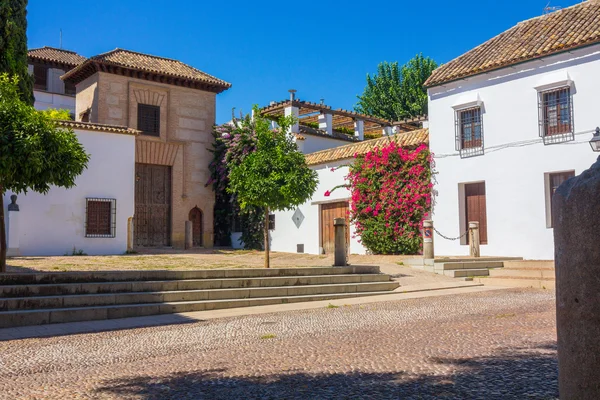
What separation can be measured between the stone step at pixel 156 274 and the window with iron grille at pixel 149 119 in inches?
581

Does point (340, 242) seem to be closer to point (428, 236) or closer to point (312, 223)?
point (428, 236)

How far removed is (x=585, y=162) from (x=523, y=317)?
353 inches

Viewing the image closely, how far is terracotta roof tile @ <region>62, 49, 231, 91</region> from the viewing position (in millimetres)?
23820

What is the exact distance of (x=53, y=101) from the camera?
3094 centimetres

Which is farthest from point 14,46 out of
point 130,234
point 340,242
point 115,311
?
point 340,242

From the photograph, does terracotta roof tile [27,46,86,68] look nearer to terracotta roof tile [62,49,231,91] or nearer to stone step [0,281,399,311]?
terracotta roof tile [62,49,231,91]

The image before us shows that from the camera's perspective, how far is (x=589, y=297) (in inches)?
80.0

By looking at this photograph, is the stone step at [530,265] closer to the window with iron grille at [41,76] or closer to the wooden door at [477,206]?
the wooden door at [477,206]

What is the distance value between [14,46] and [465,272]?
12403 mm

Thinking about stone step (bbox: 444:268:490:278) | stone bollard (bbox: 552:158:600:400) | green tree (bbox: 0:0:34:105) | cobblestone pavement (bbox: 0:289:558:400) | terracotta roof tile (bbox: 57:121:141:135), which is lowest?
cobblestone pavement (bbox: 0:289:558:400)

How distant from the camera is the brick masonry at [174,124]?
24000 millimetres

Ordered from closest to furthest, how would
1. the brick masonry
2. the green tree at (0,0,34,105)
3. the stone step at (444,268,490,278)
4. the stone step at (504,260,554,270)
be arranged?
the green tree at (0,0,34,105) → the stone step at (504,260,554,270) → the stone step at (444,268,490,278) → the brick masonry

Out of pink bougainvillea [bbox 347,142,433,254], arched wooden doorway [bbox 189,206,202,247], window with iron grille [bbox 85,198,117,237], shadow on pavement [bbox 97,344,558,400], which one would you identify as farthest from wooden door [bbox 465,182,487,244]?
shadow on pavement [bbox 97,344,558,400]

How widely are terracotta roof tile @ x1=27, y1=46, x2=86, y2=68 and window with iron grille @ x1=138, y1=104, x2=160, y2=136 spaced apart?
9592 mm
